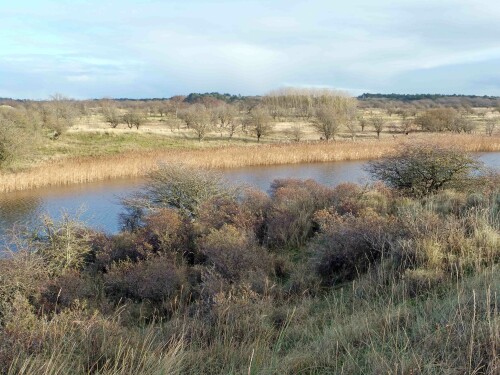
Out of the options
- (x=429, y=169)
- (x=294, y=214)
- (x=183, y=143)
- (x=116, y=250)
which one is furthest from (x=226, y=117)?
(x=116, y=250)

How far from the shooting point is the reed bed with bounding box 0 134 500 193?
25.5 meters

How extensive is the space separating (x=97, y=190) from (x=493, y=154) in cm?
2653

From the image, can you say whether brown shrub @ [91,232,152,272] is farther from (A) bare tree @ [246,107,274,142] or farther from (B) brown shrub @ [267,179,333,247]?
(A) bare tree @ [246,107,274,142]

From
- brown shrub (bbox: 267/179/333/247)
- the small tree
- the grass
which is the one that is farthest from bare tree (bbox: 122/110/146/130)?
the grass

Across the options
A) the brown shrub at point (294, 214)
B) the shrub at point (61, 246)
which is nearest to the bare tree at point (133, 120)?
the brown shrub at point (294, 214)

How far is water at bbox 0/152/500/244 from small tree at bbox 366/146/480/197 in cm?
284

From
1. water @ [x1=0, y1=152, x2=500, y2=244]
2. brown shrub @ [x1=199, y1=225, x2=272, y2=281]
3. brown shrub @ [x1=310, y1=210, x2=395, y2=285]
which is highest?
brown shrub @ [x1=310, y1=210, x2=395, y2=285]

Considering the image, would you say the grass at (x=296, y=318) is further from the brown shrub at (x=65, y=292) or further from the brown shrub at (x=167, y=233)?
the brown shrub at (x=167, y=233)

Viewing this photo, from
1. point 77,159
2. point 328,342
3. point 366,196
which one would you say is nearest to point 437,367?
point 328,342

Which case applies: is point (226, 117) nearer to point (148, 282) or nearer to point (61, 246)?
point (61, 246)

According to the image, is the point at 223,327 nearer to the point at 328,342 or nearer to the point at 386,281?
the point at 328,342

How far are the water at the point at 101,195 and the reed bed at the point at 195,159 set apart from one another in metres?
0.94

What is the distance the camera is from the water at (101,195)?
58.9 feet

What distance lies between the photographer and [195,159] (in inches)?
1178
